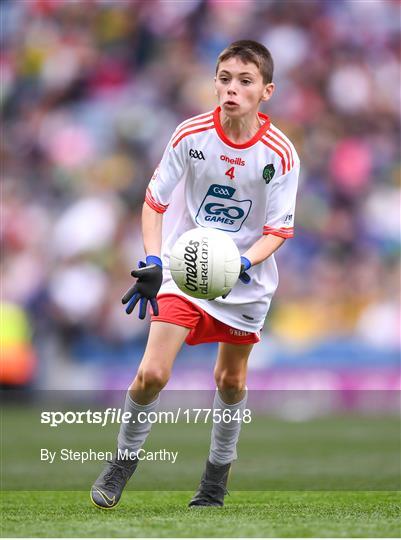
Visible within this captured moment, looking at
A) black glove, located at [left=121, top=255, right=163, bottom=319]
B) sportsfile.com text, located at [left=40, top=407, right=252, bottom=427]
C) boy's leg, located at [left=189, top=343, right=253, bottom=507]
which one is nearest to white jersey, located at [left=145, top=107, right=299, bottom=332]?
boy's leg, located at [left=189, top=343, right=253, bottom=507]

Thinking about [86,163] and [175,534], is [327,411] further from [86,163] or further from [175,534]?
[175,534]

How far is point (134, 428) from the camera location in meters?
5.63

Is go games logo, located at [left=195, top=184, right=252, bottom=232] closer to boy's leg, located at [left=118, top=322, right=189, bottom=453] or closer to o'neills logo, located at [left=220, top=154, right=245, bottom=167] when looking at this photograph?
o'neills logo, located at [left=220, top=154, right=245, bottom=167]

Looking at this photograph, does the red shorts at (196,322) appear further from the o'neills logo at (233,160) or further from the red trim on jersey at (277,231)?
the o'neills logo at (233,160)

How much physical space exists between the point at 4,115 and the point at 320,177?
200 inches

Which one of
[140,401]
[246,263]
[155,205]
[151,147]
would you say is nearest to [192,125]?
[155,205]

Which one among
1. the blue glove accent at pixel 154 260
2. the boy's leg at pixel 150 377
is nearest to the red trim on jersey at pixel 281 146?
the blue glove accent at pixel 154 260

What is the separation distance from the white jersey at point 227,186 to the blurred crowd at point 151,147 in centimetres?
813

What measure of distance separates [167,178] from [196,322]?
2.44 ft

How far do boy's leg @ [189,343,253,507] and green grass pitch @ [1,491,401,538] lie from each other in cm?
13

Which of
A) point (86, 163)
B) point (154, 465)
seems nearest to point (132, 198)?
point (86, 163)

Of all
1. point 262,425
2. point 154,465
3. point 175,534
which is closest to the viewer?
point 175,534

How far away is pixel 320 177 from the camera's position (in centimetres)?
1497

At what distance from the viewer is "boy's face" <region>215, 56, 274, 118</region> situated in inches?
216
